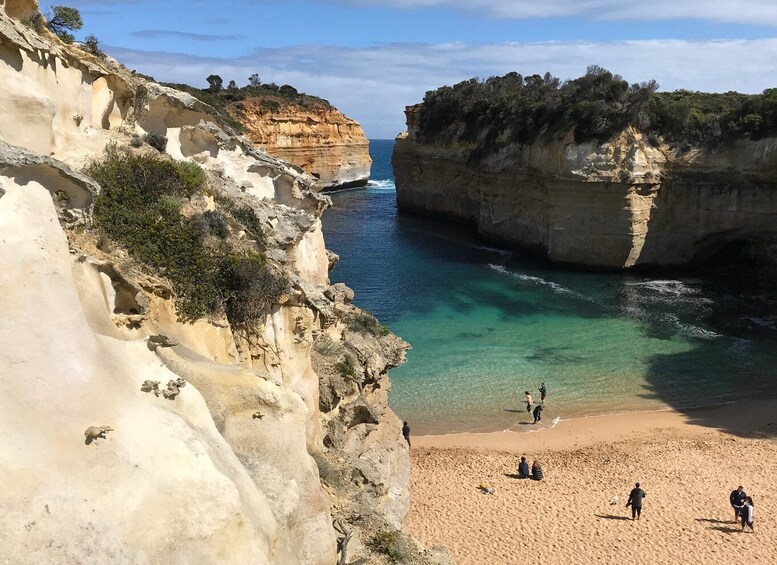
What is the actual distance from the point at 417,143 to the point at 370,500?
50.4 m

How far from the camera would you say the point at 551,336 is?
26.4 meters

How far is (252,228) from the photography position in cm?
1080

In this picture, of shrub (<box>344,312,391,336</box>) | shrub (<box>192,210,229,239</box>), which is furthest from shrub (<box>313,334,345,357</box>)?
shrub (<box>192,210,229,239</box>)

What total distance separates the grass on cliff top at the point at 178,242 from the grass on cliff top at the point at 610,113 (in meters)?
29.4

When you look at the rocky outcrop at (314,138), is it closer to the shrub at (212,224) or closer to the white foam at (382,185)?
the white foam at (382,185)

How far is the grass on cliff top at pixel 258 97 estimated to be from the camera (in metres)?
61.3

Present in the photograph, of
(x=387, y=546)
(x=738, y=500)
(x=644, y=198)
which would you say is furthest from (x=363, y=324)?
(x=644, y=198)

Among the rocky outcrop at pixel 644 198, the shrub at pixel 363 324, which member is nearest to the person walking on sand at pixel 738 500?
the shrub at pixel 363 324

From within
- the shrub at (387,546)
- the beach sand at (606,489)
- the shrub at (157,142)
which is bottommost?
the beach sand at (606,489)

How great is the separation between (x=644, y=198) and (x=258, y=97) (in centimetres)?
4659

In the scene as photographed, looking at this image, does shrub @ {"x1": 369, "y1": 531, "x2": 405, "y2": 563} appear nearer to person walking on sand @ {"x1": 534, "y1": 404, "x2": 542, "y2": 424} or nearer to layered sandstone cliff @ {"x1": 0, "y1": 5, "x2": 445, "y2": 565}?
layered sandstone cliff @ {"x1": 0, "y1": 5, "x2": 445, "y2": 565}

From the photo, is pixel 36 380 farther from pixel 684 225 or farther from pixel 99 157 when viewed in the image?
pixel 684 225

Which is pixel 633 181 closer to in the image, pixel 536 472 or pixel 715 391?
pixel 715 391

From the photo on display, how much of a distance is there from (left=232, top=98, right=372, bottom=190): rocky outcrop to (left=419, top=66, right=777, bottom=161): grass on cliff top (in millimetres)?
22625
